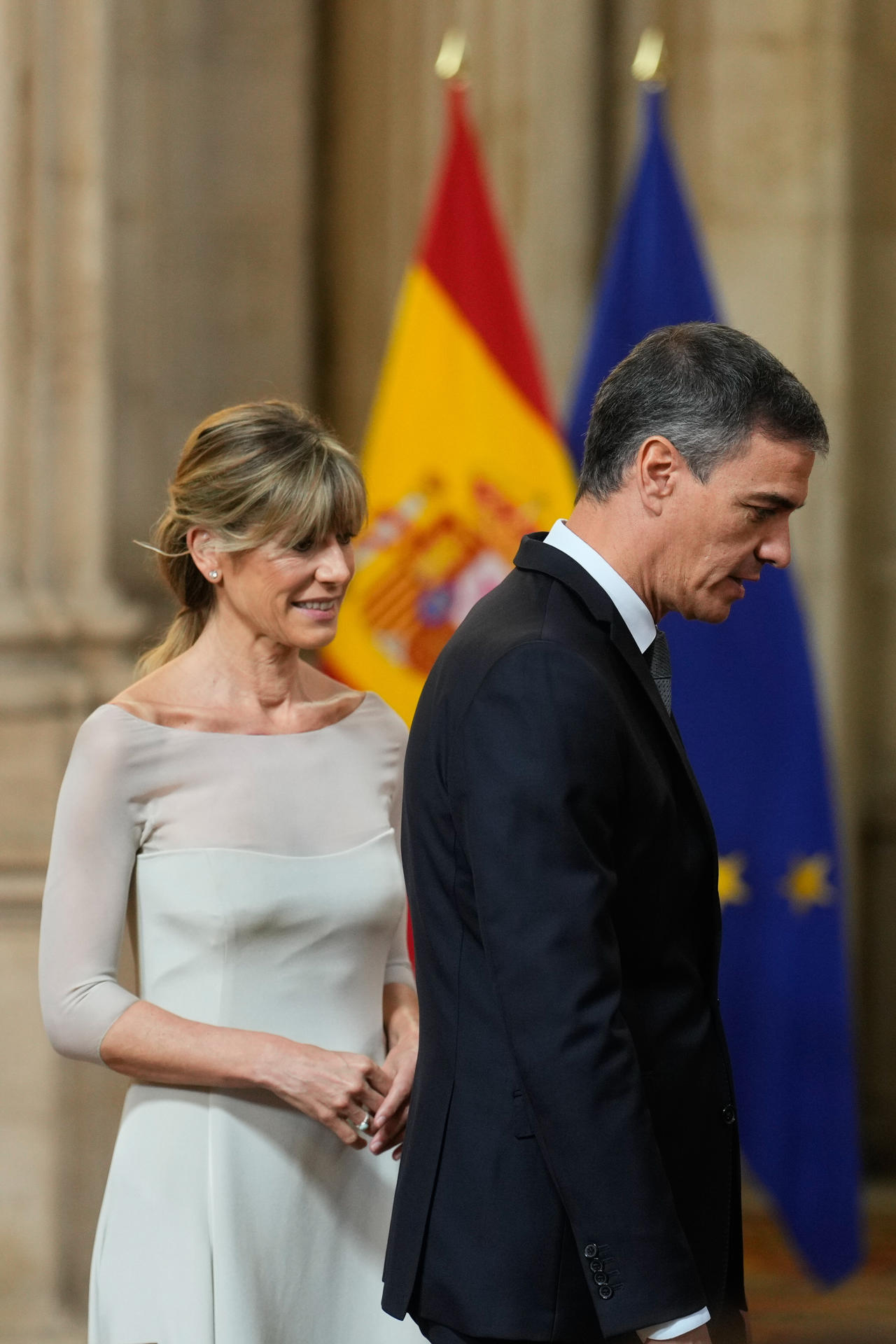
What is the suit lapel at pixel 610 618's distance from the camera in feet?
4.79

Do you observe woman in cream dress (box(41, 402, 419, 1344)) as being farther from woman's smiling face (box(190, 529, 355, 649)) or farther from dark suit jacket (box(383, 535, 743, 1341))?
dark suit jacket (box(383, 535, 743, 1341))

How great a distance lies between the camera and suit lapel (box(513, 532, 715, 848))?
146cm

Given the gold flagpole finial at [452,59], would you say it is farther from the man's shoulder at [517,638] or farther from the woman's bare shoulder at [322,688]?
the man's shoulder at [517,638]

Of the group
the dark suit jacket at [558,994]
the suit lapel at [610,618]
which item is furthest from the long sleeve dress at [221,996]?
the suit lapel at [610,618]

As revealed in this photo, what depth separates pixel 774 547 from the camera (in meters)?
1.52

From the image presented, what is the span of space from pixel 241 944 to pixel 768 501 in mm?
892

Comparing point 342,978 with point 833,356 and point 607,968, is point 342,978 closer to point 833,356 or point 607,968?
point 607,968

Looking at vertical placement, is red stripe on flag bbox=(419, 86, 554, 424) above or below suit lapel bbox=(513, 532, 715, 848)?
above

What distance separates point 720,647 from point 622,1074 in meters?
2.40

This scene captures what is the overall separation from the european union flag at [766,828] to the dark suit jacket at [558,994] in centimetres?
214

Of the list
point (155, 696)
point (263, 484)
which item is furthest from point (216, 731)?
point (263, 484)

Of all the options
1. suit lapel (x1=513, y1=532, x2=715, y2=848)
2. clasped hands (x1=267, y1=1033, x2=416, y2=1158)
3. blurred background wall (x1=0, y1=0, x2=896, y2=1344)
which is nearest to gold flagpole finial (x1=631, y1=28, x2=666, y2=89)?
blurred background wall (x1=0, y1=0, x2=896, y2=1344)

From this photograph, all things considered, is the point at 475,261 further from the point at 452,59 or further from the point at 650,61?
the point at 650,61

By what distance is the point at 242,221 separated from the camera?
14.4ft
